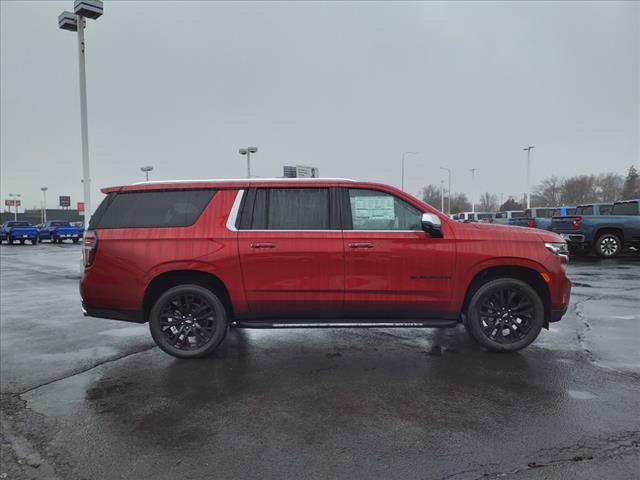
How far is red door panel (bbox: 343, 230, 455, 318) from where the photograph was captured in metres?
5.03

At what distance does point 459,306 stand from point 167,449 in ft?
11.0

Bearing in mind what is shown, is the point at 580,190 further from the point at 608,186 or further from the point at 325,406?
the point at 325,406

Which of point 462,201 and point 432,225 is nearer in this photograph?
point 432,225

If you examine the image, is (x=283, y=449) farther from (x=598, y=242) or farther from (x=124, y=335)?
(x=598, y=242)

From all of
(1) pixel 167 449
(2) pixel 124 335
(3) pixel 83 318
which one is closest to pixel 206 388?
(1) pixel 167 449

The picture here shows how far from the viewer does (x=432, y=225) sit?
16.1ft

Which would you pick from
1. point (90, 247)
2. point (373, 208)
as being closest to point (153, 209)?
point (90, 247)

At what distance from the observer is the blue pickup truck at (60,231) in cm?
3581

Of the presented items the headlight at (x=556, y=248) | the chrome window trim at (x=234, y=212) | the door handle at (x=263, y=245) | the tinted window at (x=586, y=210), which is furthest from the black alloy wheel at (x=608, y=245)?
the chrome window trim at (x=234, y=212)

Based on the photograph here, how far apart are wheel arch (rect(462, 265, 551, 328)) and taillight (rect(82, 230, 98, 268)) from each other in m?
4.23

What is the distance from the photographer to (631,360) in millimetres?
5016

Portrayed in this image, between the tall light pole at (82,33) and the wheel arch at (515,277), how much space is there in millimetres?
11936

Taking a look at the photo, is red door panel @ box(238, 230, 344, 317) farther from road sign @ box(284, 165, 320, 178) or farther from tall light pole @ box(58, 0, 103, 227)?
road sign @ box(284, 165, 320, 178)

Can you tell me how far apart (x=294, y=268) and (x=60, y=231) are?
120 feet
